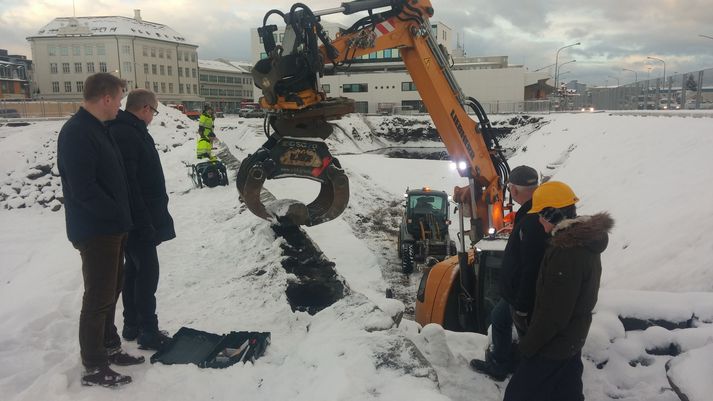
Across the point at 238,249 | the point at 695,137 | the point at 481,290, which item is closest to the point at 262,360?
the point at 481,290

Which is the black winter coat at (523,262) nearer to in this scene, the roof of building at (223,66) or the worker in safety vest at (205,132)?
the worker in safety vest at (205,132)

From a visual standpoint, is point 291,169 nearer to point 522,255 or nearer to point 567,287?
point 522,255

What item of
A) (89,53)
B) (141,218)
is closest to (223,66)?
(89,53)

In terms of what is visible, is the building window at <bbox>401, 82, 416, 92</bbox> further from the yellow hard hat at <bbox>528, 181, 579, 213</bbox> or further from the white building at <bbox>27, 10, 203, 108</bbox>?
the yellow hard hat at <bbox>528, 181, 579, 213</bbox>

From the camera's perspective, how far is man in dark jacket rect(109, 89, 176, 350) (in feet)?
12.4

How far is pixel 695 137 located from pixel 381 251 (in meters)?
8.32

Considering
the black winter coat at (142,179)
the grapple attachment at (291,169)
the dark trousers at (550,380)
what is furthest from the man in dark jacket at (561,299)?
the black winter coat at (142,179)

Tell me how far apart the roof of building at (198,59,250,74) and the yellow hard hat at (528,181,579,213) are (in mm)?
88515

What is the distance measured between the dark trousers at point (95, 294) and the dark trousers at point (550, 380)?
8.86ft

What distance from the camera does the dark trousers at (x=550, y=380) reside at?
3.12 meters

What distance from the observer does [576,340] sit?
304 centimetres

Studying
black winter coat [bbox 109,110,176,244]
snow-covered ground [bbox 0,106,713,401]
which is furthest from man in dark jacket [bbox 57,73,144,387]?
black winter coat [bbox 109,110,176,244]

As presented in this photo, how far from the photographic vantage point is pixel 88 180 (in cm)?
313

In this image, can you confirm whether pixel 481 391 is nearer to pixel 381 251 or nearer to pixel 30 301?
pixel 30 301
